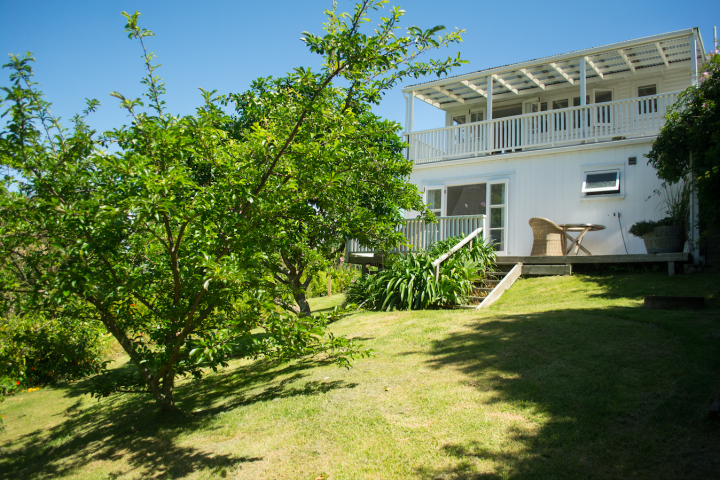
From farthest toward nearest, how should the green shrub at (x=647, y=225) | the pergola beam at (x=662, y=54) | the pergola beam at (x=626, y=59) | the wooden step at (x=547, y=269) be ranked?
1. the pergola beam at (x=626, y=59)
2. the pergola beam at (x=662, y=54)
3. the wooden step at (x=547, y=269)
4. the green shrub at (x=647, y=225)

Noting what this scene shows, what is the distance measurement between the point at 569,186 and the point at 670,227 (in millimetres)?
3048

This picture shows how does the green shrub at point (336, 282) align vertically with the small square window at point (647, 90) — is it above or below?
below

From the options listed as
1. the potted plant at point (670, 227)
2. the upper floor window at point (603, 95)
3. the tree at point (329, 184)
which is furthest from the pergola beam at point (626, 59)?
the tree at point (329, 184)

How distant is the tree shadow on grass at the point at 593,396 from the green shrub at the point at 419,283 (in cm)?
291

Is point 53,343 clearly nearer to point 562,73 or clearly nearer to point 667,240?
point 667,240

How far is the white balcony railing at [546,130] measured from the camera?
12906mm

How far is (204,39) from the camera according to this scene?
300 inches

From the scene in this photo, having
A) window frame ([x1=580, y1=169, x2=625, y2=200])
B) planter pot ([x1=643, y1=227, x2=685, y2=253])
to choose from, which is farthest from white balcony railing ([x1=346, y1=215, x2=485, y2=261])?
planter pot ([x1=643, y1=227, x2=685, y2=253])

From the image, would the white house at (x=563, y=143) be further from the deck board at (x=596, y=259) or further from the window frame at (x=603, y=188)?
the deck board at (x=596, y=259)

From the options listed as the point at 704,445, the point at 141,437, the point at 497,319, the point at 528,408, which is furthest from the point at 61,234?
the point at 497,319

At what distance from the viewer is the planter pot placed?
1091cm

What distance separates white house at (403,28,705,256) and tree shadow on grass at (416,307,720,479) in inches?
264

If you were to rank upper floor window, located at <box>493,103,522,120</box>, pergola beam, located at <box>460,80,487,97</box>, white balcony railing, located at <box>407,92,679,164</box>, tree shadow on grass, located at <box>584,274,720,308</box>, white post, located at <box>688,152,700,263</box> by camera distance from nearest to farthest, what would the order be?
1. tree shadow on grass, located at <box>584,274,720,308</box>
2. white post, located at <box>688,152,700,263</box>
3. white balcony railing, located at <box>407,92,679,164</box>
4. pergola beam, located at <box>460,80,487,97</box>
5. upper floor window, located at <box>493,103,522,120</box>

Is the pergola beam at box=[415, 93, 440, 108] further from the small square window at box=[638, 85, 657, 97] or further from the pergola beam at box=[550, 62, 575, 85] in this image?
the small square window at box=[638, 85, 657, 97]
